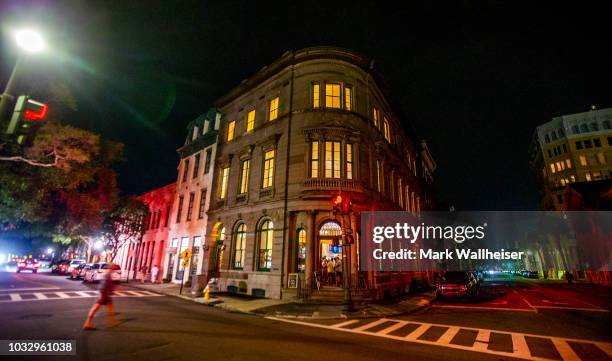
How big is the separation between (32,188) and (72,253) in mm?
58014

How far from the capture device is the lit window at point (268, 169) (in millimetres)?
20553

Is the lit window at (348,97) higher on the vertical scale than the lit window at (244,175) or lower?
higher

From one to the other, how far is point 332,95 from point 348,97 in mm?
1293

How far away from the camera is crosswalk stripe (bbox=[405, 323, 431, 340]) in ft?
28.5

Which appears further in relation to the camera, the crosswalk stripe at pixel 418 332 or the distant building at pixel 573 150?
the distant building at pixel 573 150

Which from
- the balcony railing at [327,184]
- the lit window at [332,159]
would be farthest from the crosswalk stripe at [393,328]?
the lit window at [332,159]

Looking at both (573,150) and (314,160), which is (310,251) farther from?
(573,150)

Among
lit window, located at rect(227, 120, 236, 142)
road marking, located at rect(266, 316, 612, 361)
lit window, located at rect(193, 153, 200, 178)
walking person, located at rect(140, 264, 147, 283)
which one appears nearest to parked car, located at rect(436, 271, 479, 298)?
road marking, located at rect(266, 316, 612, 361)

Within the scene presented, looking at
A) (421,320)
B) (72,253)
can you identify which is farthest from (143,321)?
(72,253)

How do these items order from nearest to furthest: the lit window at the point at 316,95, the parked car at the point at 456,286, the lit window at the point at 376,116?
the parked car at the point at 456,286 < the lit window at the point at 316,95 < the lit window at the point at 376,116

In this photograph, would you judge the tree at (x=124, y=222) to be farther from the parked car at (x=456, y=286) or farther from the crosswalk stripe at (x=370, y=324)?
the parked car at (x=456, y=286)

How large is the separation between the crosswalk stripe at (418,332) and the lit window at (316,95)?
15157 mm

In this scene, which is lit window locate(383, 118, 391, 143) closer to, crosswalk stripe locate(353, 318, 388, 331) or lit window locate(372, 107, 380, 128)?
lit window locate(372, 107, 380, 128)

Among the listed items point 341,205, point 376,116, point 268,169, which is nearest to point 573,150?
point 376,116
